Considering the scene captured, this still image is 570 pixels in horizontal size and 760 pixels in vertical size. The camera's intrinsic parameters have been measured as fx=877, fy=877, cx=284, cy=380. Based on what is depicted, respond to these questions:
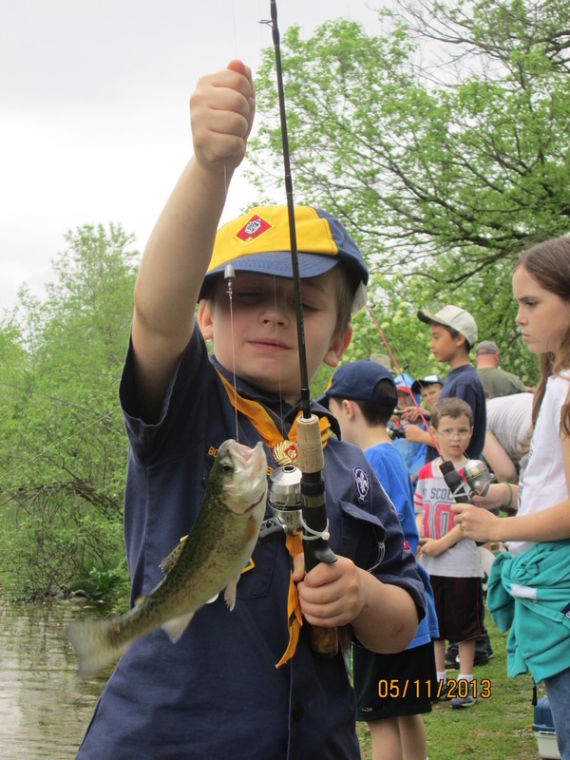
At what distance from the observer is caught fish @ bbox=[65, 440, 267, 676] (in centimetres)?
164

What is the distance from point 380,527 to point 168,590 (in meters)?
0.78

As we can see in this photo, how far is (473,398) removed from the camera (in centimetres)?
682

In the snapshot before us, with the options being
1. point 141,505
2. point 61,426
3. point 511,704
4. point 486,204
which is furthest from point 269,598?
point 486,204

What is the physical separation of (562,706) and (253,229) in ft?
6.62

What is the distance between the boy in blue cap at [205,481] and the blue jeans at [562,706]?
1.01m

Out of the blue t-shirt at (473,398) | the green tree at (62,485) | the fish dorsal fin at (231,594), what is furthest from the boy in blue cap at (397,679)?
the green tree at (62,485)

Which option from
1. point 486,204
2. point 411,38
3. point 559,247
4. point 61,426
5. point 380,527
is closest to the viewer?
point 380,527

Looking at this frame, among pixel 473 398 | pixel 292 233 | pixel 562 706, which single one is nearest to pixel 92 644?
pixel 292 233

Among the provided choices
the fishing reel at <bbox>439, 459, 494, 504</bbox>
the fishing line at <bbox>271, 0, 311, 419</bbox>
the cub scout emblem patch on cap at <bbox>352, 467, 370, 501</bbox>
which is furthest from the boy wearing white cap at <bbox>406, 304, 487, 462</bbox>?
the fishing line at <bbox>271, 0, 311, 419</bbox>

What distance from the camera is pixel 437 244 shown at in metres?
17.8

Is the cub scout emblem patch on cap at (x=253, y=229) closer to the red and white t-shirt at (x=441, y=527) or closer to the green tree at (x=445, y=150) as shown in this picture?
the red and white t-shirt at (x=441, y=527)

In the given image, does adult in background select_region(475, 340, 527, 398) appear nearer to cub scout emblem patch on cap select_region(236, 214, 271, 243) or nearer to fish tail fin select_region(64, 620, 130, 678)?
cub scout emblem patch on cap select_region(236, 214, 271, 243)

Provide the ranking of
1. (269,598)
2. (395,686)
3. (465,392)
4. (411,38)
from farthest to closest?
(411,38) < (465,392) < (395,686) < (269,598)

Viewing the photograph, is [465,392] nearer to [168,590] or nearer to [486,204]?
[168,590]
